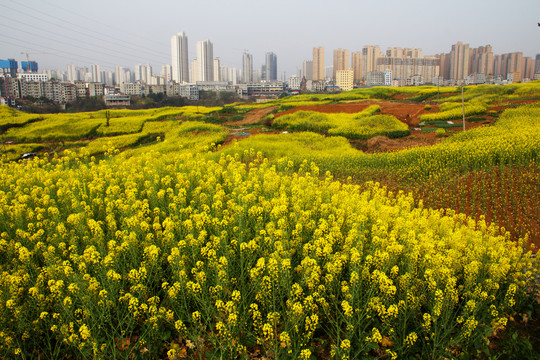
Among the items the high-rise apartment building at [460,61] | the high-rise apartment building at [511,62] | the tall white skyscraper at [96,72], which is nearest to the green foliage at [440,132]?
the high-rise apartment building at [460,61]

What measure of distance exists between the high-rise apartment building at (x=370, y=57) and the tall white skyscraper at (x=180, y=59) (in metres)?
77.4

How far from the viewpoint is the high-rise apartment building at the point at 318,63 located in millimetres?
169375

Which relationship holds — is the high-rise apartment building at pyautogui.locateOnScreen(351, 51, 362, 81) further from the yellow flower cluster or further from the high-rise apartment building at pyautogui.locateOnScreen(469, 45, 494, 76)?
the yellow flower cluster

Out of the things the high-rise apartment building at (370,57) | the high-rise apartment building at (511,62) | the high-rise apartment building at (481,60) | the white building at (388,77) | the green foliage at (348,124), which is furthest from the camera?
the high-rise apartment building at (370,57)

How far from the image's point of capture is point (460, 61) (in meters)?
145

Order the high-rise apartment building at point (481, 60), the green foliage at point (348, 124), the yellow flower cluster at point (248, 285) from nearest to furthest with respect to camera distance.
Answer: the yellow flower cluster at point (248, 285)
the green foliage at point (348, 124)
the high-rise apartment building at point (481, 60)

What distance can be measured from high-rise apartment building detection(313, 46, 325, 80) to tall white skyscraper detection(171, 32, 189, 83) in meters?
60.8

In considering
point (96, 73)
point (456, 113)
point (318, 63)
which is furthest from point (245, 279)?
point (96, 73)

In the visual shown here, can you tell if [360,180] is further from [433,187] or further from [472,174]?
[472,174]

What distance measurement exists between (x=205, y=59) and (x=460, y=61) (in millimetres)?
104327

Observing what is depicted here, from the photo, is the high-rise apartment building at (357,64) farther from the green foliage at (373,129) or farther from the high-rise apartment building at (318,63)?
the green foliage at (373,129)

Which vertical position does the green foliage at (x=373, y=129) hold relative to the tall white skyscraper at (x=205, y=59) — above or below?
below

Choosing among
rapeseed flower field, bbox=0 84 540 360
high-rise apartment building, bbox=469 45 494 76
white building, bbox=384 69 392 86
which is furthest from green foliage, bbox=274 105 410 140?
high-rise apartment building, bbox=469 45 494 76

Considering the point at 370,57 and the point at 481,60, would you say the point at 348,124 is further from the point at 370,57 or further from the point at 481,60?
the point at 370,57
